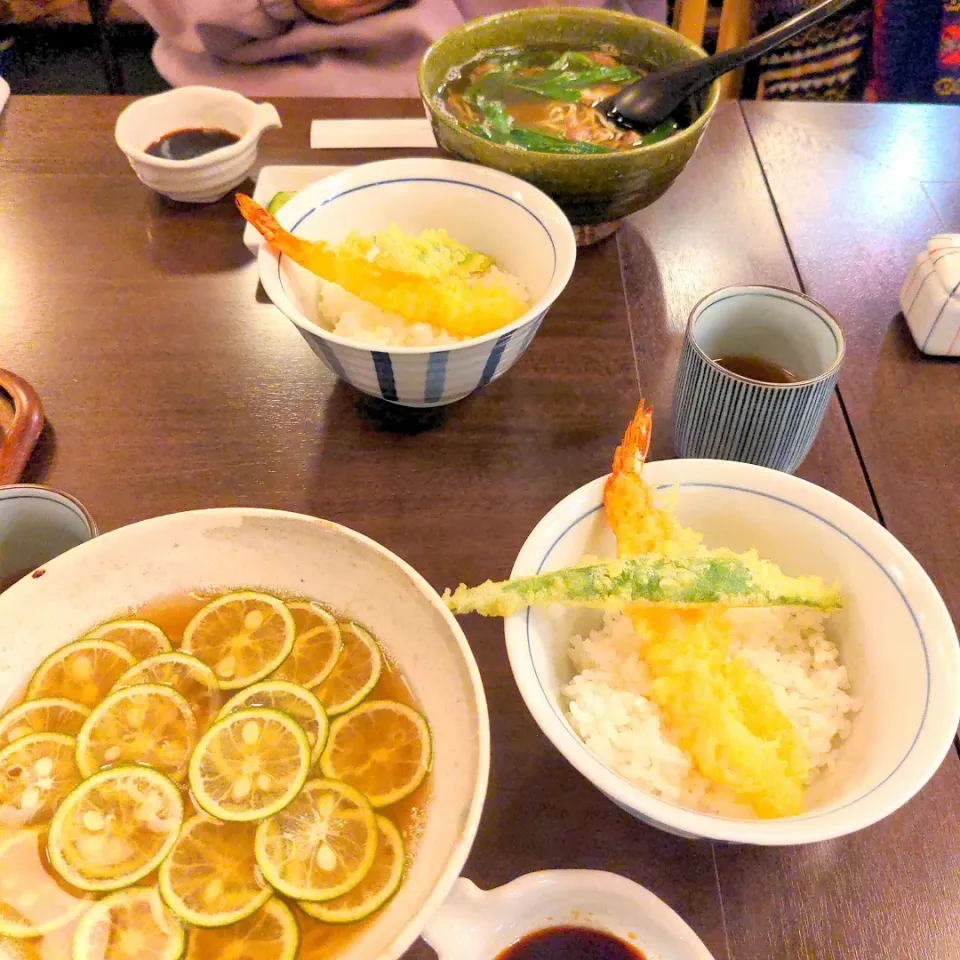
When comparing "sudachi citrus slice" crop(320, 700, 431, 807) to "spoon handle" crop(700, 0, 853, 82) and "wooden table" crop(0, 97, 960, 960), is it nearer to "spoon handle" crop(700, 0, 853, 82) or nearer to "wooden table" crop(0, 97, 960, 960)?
"wooden table" crop(0, 97, 960, 960)

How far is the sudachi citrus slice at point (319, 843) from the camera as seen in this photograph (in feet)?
2.61

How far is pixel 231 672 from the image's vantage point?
945mm

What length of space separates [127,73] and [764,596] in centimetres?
425

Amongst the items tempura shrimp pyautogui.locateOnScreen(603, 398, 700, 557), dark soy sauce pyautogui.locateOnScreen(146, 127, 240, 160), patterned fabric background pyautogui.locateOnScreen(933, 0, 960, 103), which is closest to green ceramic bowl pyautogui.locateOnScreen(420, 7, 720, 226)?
dark soy sauce pyautogui.locateOnScreen(146, 127, 240, 160)

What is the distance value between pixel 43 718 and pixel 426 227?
1.07 m

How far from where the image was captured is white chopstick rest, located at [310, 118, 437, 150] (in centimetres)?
189

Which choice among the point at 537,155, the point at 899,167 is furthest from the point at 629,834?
the point at 899,167

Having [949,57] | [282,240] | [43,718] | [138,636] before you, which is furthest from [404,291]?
[949,57]

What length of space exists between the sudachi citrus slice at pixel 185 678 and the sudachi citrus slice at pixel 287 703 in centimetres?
2

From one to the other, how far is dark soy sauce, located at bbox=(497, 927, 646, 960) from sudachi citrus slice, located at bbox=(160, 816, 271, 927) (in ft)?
0.91

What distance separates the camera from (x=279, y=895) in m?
0.79

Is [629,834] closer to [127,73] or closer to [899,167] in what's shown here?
[899,167]

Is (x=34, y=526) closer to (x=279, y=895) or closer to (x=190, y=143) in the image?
(x=279, y=895)

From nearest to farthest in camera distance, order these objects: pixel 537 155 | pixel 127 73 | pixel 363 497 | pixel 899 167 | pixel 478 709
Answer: pixel 478 709
pixel 363 497
pixel 537 155
pixel 899 167
pixel 127 73
